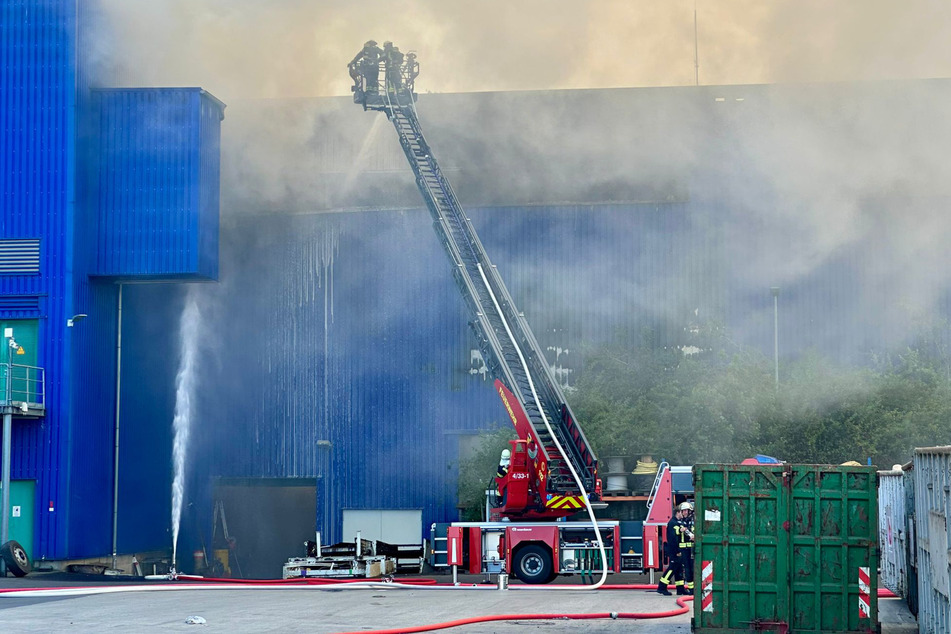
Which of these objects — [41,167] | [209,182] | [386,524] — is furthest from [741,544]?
[386,524]

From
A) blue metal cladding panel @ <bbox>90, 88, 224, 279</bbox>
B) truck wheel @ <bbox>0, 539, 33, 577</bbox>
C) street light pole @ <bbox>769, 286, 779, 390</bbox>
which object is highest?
blue metal cladding panel @ <bbox>90, 88, 224, 279</bbox>

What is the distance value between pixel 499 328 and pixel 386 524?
11.8 meters

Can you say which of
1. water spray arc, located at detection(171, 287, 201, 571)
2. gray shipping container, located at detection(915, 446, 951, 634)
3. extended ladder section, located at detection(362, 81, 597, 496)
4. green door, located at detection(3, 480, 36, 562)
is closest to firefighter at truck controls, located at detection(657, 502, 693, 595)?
extended ladder section, located at detection(362, 81, 597, 496)

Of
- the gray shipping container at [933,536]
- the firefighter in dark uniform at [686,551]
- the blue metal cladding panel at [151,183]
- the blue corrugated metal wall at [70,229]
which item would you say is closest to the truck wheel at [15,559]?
the blue corrugated metal wall at [70,229]

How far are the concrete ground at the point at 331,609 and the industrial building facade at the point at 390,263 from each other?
35.5 feet

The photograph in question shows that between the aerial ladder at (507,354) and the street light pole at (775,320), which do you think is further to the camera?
the street light pole at (775,320)

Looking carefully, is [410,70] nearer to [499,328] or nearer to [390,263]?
[499,328]

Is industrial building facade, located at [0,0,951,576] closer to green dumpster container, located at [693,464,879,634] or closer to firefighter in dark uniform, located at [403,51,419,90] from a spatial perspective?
firefighter in dark uniform, located at [403,51,419,90]

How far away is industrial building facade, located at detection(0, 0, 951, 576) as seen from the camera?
1198 inches

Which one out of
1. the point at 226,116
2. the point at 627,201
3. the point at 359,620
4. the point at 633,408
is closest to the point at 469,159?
the point at 627,201

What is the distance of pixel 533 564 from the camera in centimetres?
2267

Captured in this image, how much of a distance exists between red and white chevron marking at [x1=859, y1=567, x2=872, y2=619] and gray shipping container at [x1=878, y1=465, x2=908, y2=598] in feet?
7.50

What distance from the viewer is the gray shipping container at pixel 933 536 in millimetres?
10805

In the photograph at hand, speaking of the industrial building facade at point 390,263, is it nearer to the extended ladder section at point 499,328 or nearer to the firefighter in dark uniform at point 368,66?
the firefighter in dark uniform at point 368,66
